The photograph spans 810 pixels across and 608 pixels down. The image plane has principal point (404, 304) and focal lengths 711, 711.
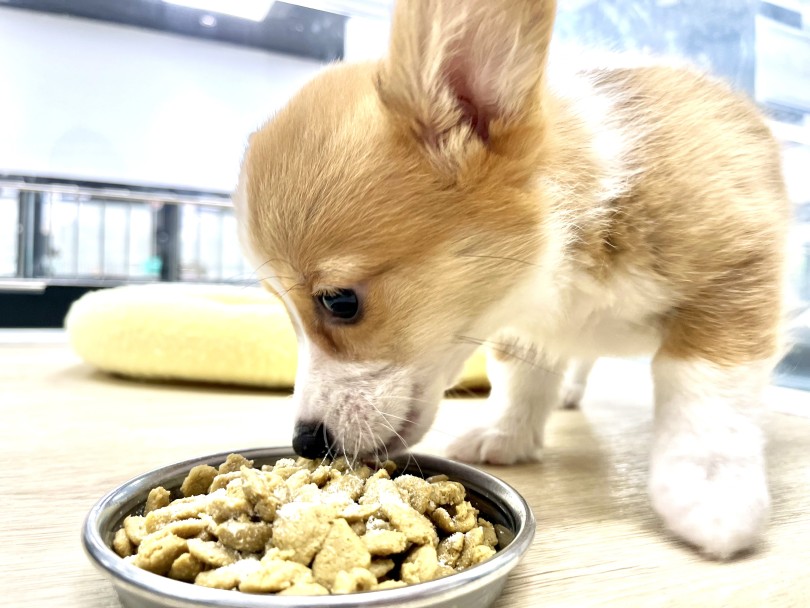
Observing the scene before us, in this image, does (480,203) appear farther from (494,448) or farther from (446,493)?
(494,448)

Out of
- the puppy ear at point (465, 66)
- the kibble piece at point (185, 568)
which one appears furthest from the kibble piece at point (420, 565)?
the puppy ear at point (465, 66)

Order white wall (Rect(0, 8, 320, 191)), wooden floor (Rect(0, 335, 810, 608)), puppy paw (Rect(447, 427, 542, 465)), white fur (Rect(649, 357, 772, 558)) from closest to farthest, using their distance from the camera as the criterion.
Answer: wooden floor (Rect(0, 335, 810, 608)) < white fur (Rect(649, 357, 772, 558)) < puppy paw (Rect(447, 427, 542, 465)) < white wall (Rect(0, 8, 320, 191))

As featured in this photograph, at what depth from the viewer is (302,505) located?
0.82m

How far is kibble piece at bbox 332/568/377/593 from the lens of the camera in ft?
2.30

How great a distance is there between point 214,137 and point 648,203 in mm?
2867

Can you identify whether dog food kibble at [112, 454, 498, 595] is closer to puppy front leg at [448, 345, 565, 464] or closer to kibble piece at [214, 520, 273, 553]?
kibble piece at [214, 520, 273, 553]

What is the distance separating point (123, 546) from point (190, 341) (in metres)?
1.59

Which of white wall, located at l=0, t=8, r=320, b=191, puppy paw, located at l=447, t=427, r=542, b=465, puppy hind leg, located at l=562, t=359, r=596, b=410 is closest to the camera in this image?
puppy paw, located at l=447, t=427, r=542, b=465

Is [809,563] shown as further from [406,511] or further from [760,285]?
[406,511]

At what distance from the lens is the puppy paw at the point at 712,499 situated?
0.92 metres

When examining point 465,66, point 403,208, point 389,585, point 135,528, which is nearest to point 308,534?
point 389,585

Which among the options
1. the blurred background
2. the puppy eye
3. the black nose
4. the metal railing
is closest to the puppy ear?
the puppy eye

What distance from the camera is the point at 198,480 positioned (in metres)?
0.99

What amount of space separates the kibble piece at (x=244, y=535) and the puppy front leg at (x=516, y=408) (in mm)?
679
